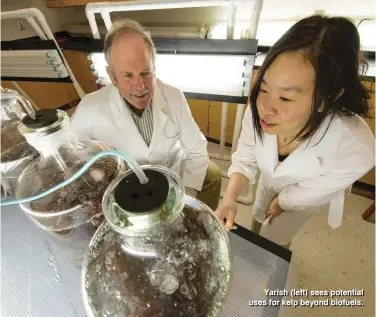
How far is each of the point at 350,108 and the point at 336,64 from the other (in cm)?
24

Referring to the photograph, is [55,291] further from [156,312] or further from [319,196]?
[319,196]

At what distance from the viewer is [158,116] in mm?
1327

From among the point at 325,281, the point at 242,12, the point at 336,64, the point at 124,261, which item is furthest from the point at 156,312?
the point at 242,12

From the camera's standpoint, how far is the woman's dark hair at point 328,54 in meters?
0.70

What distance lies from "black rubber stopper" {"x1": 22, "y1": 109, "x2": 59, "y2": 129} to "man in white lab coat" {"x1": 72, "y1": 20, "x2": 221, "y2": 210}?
74cm

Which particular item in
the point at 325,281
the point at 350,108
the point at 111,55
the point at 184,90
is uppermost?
the point at 111,55

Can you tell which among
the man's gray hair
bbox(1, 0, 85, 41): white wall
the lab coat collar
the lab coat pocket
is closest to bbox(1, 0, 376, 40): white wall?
bbox(1, 0, 85, 41): white wall

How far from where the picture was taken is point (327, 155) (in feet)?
3.09

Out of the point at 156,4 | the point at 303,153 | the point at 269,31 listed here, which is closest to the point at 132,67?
the point at 156,4

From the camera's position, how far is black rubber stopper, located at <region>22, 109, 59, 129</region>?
0.40 meters

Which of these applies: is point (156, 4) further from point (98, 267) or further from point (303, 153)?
point (98, 267)

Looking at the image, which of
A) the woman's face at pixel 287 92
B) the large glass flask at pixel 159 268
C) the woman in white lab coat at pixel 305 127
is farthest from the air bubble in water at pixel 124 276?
the woman's face at pixel 287 92

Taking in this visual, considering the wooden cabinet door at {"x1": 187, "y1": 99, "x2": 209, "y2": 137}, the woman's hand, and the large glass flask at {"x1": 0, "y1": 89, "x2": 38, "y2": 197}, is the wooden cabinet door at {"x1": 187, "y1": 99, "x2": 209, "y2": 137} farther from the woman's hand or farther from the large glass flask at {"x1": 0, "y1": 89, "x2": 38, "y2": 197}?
the large glass flask at {"x1": 0, "y1": 89, "x2": 38, "y2": 197}

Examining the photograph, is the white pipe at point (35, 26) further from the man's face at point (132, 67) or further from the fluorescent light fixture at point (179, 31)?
the fluorescent light fixture at point (179, 31)
